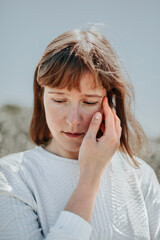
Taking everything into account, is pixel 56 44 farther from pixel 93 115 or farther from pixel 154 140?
pixel 154 140

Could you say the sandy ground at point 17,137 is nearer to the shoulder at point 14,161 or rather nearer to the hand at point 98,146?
the shoulder at point 14,161

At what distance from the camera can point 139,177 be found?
7.72 ft

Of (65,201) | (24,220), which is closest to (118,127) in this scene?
(65,201)

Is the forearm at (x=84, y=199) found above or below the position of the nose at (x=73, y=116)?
below

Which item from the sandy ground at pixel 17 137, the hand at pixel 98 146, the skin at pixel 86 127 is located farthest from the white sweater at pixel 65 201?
the sandy ground at pixel 17 137

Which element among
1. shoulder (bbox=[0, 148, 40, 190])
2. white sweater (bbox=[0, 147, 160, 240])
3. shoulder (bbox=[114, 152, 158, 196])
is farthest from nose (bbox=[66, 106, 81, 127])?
shoulder (bbox=[114, 152, 158, 196])

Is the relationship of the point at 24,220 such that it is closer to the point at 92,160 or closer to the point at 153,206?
the point at 92,160

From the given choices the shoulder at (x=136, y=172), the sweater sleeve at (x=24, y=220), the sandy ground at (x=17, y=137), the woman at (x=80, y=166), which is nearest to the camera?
the sweater sleeve at (x=24, y=220)

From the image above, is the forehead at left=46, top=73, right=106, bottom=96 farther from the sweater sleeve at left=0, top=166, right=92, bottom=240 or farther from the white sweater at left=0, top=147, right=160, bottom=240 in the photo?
the sweater sleeve at left=0, top=166, right=92, bottom=240

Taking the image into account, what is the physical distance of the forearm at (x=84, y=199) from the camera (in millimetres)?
1687

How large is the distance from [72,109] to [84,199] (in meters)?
0.58

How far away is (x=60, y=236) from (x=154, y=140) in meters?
2.86

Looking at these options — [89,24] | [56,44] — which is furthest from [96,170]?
[89,24]

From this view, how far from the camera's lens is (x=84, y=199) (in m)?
1.71
